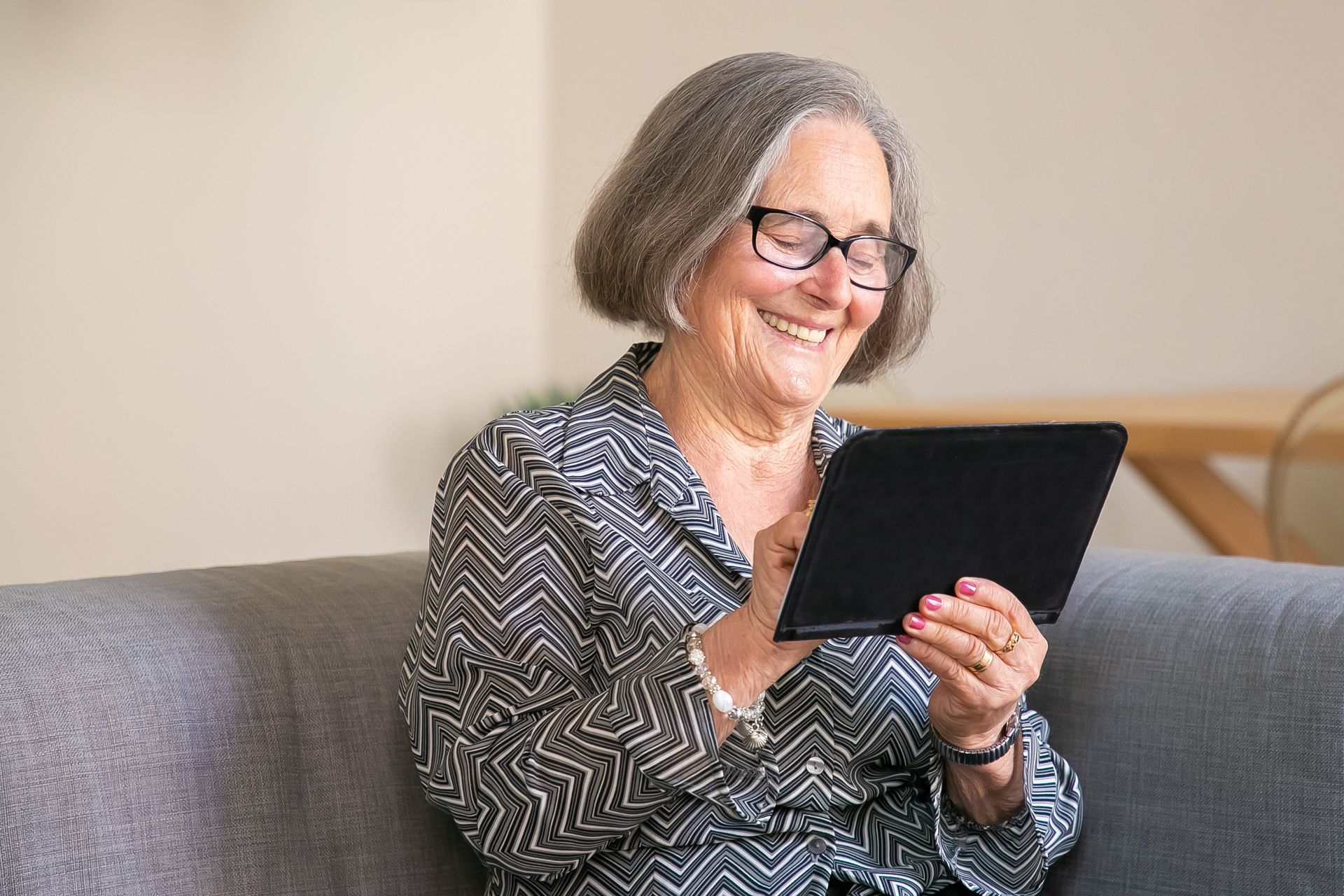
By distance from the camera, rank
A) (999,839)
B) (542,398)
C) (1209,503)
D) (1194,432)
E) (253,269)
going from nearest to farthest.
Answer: (999,839) < (1194,432) < (1209,503) < (253,269) < (542,398)

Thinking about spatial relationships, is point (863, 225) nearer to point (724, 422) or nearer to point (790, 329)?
point (790, 329)

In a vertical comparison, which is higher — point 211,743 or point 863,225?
point 863,225

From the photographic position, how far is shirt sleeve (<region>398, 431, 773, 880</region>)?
94 cm

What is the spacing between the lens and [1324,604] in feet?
3.78

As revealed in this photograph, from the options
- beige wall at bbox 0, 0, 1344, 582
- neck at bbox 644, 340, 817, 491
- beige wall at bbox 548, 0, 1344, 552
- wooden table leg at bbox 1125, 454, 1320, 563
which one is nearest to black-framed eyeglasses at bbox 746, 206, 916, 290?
neck at bbox 644, 340, 817, 491

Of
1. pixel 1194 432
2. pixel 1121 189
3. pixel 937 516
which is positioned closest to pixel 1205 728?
pixel 937 516

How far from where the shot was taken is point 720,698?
917mm

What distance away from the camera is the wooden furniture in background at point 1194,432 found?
2436mm

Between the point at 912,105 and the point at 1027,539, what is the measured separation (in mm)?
2928

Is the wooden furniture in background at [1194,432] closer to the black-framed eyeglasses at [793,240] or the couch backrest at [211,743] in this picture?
the black-framed eyeglasses at [793,240]

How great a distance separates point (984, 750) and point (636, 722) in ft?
1.01

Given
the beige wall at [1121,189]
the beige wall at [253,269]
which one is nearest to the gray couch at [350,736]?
the beige wall at [1121,189]

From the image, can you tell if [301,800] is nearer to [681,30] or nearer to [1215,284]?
[1215,284]

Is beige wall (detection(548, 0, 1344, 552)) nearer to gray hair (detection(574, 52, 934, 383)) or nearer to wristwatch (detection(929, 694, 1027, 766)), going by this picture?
gray hair (detection(574, 52, 934, 383))
